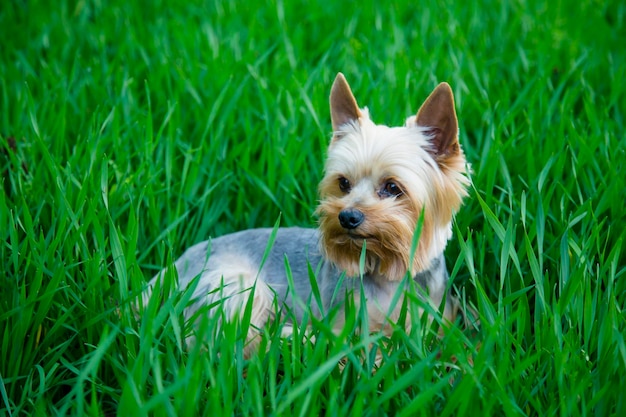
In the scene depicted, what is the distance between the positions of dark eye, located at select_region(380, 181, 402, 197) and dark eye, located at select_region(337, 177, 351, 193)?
0.16 m

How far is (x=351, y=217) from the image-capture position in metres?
3.00

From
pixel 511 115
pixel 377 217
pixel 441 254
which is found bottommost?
pixel 441 254

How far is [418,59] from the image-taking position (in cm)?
522

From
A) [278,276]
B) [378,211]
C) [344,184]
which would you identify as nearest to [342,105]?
[344,184]

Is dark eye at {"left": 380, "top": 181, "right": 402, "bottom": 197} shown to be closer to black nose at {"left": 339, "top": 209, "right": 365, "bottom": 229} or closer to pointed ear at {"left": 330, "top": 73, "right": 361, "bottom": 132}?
black nose at {"left": 339, "top": 209, "right": 365, "bottom": 229}

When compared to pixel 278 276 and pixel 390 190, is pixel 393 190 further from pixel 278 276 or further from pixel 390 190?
pixel 278 276

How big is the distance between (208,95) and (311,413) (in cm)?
282

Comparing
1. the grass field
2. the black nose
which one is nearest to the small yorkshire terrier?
the black nose

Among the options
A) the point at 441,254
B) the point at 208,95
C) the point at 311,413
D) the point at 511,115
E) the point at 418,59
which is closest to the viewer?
the point at 311,413

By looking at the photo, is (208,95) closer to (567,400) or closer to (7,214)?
(7,214)

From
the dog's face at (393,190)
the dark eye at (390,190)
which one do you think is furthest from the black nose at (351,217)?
the dark eye at (390,190)

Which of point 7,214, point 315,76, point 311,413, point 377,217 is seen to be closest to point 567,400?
point 311,413

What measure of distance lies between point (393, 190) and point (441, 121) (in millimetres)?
353

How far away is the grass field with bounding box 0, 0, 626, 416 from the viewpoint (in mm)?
2527
